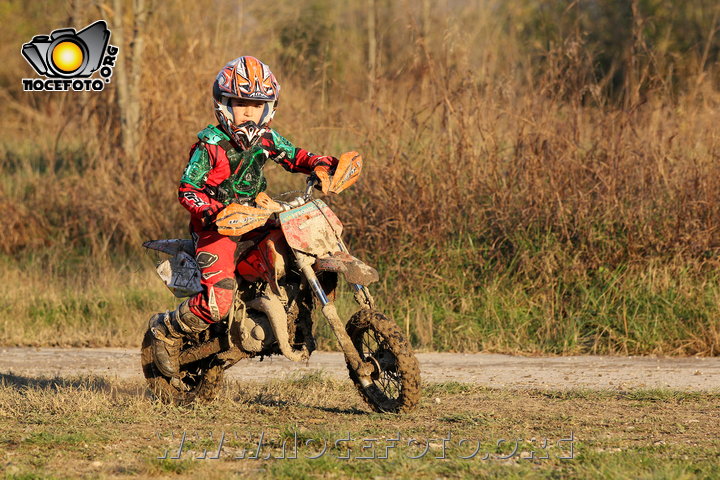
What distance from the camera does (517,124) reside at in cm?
1000

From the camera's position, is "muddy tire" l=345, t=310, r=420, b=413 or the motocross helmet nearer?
"muddy tire" l=345, t=310, r=420, b=413

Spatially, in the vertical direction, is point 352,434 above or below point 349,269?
below

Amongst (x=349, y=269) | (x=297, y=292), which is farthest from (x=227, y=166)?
(x=349, y=269)

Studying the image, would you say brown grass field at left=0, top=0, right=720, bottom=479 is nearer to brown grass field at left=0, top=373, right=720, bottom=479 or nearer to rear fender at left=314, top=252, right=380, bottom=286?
brown grass field at left=0, top=373, right=720, bottom=479

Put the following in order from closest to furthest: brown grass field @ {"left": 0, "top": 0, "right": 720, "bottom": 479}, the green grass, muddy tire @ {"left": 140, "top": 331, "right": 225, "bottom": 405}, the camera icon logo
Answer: brown grass field @ {"left": 0, "top": 0, "right": 720, "bottom": 479}
muddy tire @ {"left": 140, "top": 331, "right": 225, "bottom": 405}
the green grass
the camera icon logo

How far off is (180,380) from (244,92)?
1946mm

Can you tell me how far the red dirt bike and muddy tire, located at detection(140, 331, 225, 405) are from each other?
20cm

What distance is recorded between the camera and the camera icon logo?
1272 centimetres

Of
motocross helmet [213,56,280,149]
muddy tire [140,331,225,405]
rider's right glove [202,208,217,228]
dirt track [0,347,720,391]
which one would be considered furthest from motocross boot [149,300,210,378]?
dirt track [0,347,720,391]

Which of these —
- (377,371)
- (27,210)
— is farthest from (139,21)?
(377,371)

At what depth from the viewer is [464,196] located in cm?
988

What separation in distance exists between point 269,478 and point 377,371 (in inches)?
54.0

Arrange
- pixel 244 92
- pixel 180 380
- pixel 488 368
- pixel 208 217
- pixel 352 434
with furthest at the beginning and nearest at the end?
pixel 488 368, pixel 180 380, pixel 244 92, pixel 208 217, pixel 352 434

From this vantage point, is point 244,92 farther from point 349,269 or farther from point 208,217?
point 349,269
